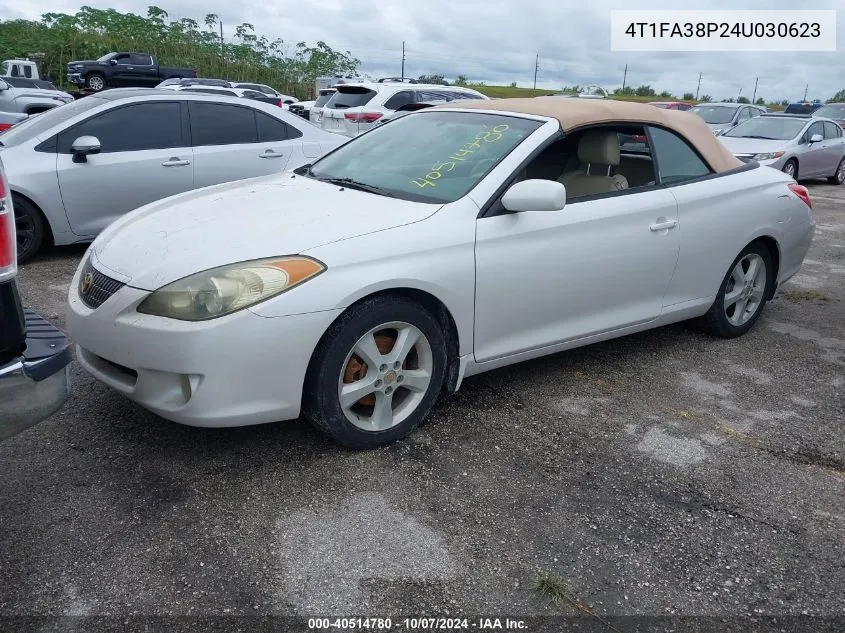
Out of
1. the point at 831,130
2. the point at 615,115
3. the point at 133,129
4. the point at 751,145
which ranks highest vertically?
the point at 615,115

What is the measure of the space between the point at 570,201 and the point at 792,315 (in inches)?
114

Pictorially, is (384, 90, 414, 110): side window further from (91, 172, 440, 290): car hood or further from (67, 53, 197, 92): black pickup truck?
(67, 53, 197, 92): black pickup truck

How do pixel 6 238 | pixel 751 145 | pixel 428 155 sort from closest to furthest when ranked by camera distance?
pixel 6 238 → pixel 428 155 → pixel 751 145

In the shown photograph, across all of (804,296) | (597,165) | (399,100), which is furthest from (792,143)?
(597,165)

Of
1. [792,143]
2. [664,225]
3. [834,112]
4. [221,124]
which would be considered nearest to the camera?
[664,225]

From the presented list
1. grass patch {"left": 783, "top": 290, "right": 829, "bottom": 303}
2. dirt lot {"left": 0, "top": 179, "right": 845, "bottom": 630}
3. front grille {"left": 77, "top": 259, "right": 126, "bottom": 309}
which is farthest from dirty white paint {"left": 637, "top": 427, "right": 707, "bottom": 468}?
grass patch {"left": 783, "top": 290, "right": 829, "bottom": 303}

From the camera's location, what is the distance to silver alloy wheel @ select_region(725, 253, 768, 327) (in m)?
5.02

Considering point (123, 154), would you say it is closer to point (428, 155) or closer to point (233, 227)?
point (428, 155)

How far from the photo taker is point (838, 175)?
51.3ft

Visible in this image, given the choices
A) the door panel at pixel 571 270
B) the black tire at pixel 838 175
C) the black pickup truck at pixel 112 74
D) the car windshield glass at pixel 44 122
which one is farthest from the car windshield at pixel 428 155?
the black pickup truck at pixel 112 74

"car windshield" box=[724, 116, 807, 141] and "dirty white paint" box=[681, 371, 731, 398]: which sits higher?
"car windshield" box=[724, 116, 807, 141]

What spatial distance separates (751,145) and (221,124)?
32.4ft

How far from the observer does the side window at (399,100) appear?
12867 millimetres

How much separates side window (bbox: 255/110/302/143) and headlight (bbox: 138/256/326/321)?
4.68 m
